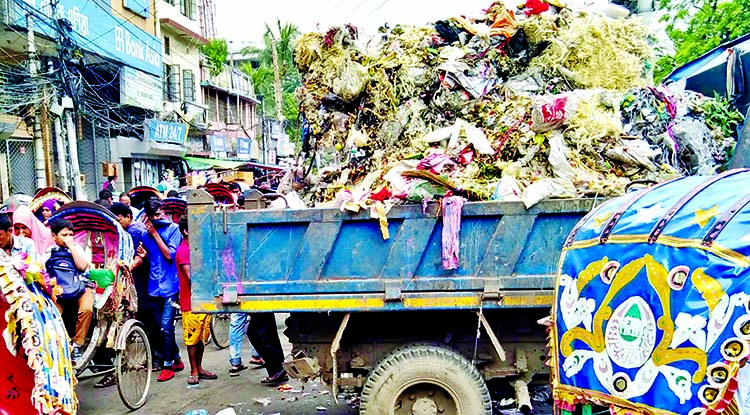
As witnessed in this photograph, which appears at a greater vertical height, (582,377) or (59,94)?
(59,94)

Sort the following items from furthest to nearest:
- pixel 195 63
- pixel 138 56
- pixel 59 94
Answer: pixel 195 63 → pixel 138 56 → pixel 59 94

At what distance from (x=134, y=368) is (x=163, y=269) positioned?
3.73 feet

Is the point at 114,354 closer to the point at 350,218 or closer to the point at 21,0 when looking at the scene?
the point at 350,218

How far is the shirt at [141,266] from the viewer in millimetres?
6797

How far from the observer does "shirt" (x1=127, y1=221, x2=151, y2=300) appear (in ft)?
Answer: 22.3

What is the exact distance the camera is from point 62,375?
3.99 m

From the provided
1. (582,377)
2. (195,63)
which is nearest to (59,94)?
(582,377)

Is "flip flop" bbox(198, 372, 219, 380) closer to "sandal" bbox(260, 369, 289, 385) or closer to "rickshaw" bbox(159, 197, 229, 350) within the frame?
"sandal" bbox(260, 369, 289, 385)

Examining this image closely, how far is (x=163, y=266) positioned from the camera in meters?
6.75

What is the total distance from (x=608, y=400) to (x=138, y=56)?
18.7 meters

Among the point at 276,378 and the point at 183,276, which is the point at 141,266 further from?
the point at 276,378

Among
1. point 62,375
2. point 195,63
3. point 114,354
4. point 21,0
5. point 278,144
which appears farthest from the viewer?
point 278,144

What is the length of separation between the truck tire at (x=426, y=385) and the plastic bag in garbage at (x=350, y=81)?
8.46ft

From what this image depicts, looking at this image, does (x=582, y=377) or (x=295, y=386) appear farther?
(x=295, y=386)
